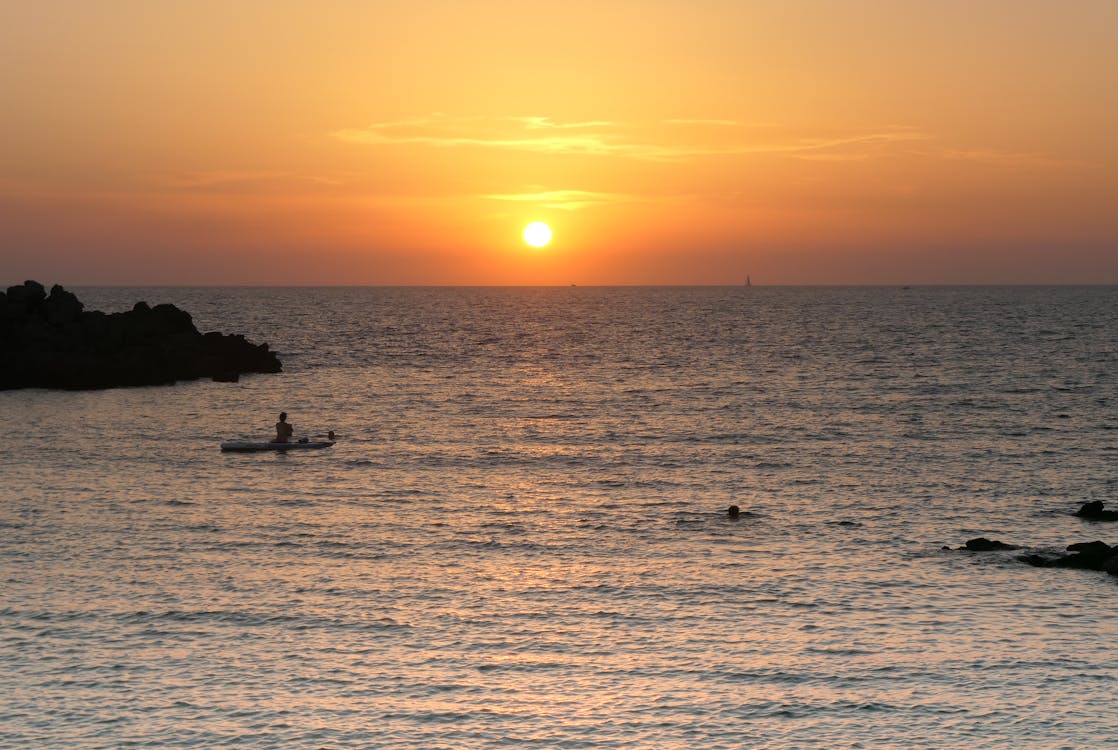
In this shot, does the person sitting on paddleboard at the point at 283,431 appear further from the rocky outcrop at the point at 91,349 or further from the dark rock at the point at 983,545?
the rocky outcrop at the point at 91,349

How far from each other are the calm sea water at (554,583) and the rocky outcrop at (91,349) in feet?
45.8

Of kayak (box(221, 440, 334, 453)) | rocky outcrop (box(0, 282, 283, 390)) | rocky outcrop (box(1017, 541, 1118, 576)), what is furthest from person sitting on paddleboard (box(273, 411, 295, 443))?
rocky outcrop (box(0, 282, 283, 390))

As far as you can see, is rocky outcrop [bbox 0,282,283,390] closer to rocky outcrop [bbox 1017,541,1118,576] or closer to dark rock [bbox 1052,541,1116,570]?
rocky outcrop [bbox 1017,541,1118,576]

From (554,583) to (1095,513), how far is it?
18.8m

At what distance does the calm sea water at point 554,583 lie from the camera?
19656 millimetres

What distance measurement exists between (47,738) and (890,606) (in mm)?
17589

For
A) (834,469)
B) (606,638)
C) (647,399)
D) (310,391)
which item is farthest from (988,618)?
(310,391)

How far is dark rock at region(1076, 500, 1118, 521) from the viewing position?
36.0m

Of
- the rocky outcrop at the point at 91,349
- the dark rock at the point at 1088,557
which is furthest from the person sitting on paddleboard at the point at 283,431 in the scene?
the rocky outcrop at the point at 91,349

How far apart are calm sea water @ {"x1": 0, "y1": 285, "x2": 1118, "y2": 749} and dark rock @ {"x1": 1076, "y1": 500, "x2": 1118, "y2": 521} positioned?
4.94 feet

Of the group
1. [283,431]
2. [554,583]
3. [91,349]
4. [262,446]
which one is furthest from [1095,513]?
[91,349]

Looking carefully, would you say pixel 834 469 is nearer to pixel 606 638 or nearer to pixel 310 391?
pixel 606 638

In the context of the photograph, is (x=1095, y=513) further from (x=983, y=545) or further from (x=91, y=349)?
(x=91, y=349)

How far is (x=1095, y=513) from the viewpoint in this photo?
36.2 metres
